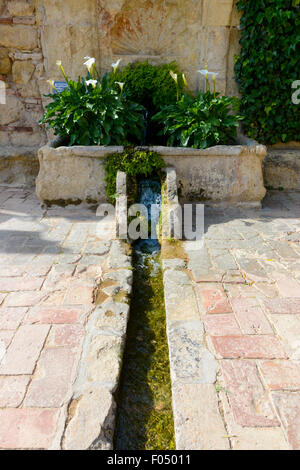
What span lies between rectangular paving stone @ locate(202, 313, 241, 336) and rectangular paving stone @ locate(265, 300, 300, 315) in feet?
1.05

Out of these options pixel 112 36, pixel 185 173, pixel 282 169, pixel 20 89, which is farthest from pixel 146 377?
pixel 20 89

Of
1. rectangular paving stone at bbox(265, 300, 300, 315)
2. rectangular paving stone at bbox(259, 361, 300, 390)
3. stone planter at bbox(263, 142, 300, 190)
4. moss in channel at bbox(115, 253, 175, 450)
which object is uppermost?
stone planter at bbox(263, 142, 300, 190)

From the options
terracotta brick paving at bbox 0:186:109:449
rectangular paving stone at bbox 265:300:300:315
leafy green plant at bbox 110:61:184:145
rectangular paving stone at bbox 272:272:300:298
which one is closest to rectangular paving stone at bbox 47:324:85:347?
terracotta brick paving at bbox 0:186:109:449

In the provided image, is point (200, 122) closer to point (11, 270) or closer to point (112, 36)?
point (112, 36)

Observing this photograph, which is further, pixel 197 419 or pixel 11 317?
pixel 11 317

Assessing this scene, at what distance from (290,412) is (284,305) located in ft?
3.02

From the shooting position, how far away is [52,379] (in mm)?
1820

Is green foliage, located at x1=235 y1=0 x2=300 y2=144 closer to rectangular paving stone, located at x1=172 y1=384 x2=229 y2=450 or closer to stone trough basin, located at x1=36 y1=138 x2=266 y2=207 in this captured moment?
stone trough basin, located at x1=36 y1=138 x2=266 y2=207

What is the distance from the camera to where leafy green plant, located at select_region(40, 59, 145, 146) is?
4.01m

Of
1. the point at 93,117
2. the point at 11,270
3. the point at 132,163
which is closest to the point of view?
the point at 11,270

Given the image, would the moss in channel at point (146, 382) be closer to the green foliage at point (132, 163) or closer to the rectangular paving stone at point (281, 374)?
the rectangular paving stone at point (281, 374)

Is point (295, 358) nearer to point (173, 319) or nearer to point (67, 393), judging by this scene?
point (173, 319)

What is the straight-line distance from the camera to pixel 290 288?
2643 mm

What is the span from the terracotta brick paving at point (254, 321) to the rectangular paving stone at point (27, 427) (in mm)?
802
